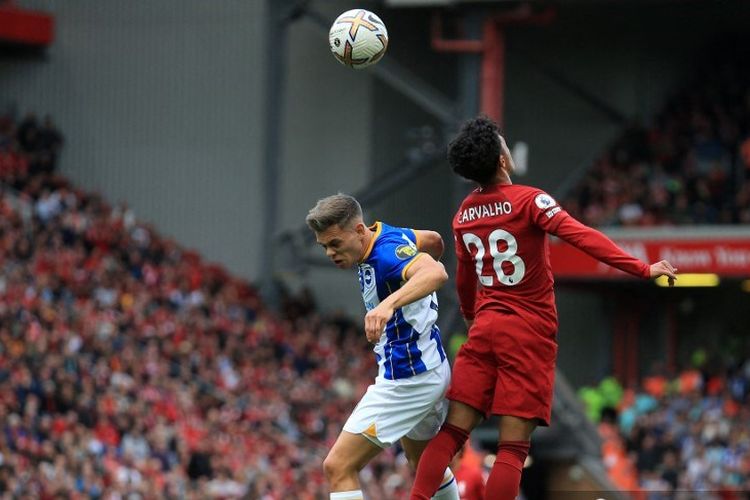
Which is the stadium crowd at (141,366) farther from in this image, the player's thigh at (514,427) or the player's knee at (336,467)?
the player's thigh at (514,427)

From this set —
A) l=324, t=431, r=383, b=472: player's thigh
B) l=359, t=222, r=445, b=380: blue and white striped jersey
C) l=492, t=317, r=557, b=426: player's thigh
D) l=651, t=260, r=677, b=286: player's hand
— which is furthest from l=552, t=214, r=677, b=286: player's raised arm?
l=324, t=431, r=383, b=472: player's thigh

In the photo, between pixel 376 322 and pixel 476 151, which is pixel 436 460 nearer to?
pixel 376 322

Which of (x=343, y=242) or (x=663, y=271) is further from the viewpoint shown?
(x=343, y=242)

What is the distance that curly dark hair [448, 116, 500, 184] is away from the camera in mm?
7582

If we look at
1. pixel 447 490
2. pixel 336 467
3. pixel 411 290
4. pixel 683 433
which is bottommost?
pixel 683 433

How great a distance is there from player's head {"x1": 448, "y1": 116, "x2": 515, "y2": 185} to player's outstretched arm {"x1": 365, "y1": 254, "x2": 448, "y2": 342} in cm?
47

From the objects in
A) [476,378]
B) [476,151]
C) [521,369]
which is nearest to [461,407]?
[476,378]

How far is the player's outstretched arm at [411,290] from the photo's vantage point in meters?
6.95

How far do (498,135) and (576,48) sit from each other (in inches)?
875

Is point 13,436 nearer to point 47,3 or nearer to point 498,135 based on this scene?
point 498,135

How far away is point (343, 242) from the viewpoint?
7.61m

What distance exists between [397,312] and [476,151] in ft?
2.89

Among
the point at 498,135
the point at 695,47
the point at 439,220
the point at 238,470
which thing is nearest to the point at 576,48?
the point at 695,47

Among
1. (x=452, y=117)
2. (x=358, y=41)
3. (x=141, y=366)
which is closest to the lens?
(x=358, y=41)
